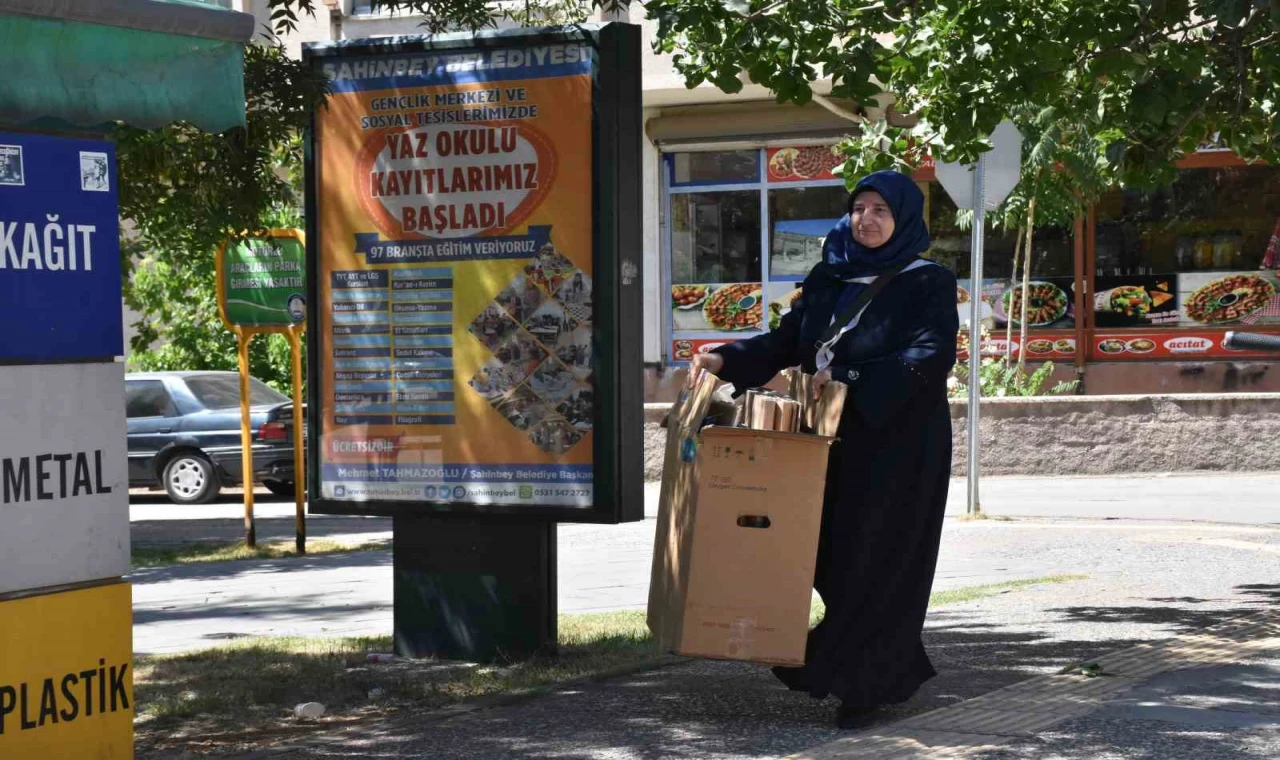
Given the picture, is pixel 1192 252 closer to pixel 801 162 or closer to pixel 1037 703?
pixel 801 162

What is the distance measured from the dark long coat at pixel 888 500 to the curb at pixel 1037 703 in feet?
0.61

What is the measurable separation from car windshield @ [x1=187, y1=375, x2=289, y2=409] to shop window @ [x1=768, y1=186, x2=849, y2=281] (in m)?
7.14

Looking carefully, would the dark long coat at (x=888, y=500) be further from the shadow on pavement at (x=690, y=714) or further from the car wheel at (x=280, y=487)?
the car wheel at (x=280, y=487)

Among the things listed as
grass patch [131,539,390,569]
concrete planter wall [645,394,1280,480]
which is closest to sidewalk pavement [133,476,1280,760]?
grass patch [131,539,390,569]

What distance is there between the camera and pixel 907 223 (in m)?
5.75

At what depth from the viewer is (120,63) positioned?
4.65m

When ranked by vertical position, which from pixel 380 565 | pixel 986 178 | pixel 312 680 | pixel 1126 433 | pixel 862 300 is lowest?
pixel 380 565

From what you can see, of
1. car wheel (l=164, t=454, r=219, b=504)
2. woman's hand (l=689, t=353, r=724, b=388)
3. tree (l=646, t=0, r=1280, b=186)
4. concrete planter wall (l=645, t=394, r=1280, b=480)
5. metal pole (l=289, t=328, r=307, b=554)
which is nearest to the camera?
woman's hand (l=689, t=353, r=724, b=388)

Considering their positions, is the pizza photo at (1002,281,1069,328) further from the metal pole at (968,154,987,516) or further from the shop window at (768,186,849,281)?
the metal pole at (968,154,987,516)

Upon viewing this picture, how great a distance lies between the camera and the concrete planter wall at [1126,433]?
1579cm

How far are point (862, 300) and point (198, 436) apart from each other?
13.7 metres

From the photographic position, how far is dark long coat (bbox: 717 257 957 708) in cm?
561

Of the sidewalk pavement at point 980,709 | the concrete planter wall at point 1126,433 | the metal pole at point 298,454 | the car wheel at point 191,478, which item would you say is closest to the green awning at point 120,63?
the sidewalk pavement at point 980,709

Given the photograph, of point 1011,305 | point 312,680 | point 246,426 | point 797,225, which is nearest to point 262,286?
point 246,426
